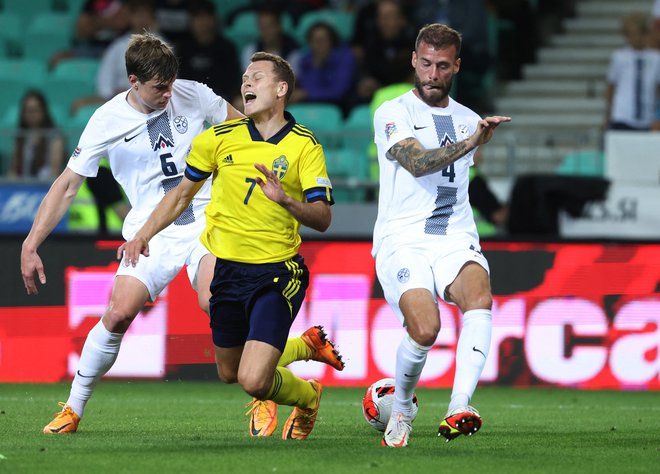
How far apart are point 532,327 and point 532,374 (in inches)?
14.9

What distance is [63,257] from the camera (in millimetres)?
11320

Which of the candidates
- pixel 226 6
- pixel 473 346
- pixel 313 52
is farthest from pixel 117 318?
pixel 226 6

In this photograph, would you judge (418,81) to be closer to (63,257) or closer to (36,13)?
(63,257)

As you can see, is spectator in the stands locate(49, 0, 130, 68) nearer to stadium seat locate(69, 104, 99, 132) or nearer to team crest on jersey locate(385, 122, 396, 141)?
stadium seat locate(69, 104, 99, 132)

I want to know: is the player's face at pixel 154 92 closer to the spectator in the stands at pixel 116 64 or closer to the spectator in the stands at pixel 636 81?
the spectator in the stands at pixel 116 64

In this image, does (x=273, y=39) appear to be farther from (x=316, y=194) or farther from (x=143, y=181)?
(x=316, y=194)

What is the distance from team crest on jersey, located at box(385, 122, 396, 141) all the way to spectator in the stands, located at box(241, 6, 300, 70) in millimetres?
7637

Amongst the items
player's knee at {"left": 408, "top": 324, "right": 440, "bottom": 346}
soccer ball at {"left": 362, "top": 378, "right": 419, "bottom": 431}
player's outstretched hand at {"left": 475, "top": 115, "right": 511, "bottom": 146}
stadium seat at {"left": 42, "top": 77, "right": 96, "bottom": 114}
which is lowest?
soccer ball at {"left": 362, "top": 378, "right": 419, "bottom": 431}

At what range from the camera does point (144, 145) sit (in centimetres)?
783

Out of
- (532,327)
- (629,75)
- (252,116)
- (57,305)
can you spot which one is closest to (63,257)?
(57,305)

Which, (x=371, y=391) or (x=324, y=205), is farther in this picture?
(x=371, y=391)

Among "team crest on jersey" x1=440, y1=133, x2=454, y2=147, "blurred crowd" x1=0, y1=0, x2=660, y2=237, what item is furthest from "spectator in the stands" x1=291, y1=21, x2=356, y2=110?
"team crest on jersey" x1=440, y1=133, x2=454, y2=147

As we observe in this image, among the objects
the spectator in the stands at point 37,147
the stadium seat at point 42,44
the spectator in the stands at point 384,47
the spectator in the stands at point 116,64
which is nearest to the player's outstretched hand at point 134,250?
the spectator in the stands at point 37,147

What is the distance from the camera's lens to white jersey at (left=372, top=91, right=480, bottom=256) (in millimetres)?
7395
